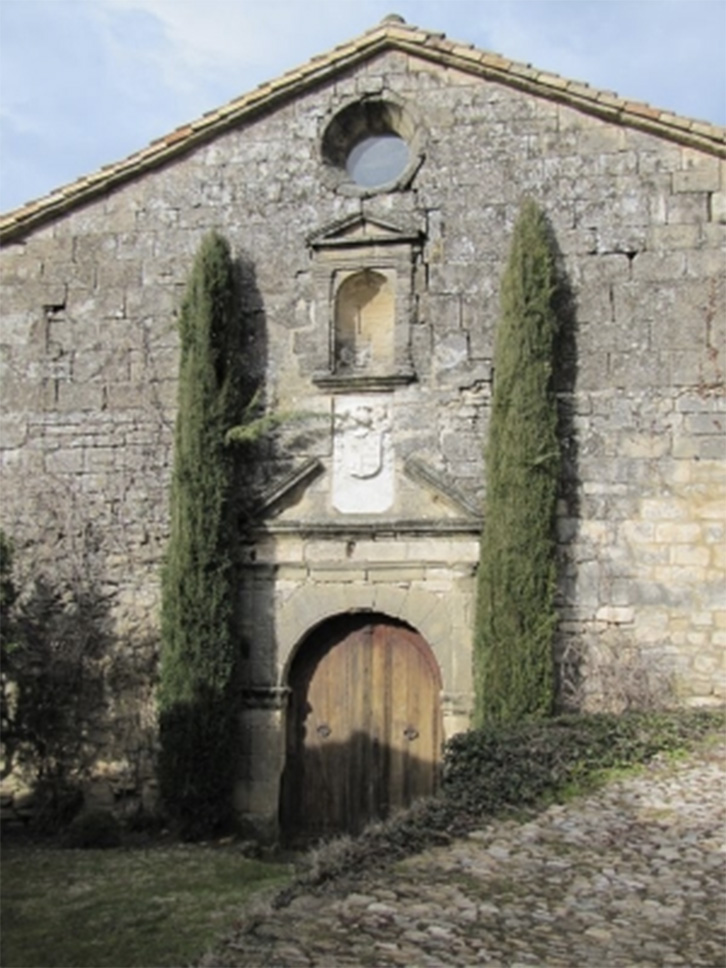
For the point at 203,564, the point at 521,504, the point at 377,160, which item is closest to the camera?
the point at 521,504

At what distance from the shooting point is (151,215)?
36.3 ft


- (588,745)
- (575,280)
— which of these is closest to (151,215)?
(575,280)

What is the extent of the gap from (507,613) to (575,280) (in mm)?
A: 2770

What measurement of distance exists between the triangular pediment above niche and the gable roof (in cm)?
133

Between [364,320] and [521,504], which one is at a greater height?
[364,320]

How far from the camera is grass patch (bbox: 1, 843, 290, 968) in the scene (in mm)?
6031

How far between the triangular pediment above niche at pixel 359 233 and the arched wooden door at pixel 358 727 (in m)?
3.11

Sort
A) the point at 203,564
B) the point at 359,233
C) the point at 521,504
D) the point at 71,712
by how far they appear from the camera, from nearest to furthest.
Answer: the point at 521,504, the point at 203,564, the point at 71,712, the point at 359,233

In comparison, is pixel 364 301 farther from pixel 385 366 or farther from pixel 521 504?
pixel 521 504

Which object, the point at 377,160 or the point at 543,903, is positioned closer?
the point at 543,903

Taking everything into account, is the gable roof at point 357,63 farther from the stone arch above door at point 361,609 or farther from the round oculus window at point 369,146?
the stone arch above door at point 361,609

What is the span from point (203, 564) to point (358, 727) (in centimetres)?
180

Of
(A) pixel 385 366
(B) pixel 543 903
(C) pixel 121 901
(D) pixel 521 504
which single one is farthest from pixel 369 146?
(B) pixel 543 903

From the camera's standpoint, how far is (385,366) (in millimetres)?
10445
